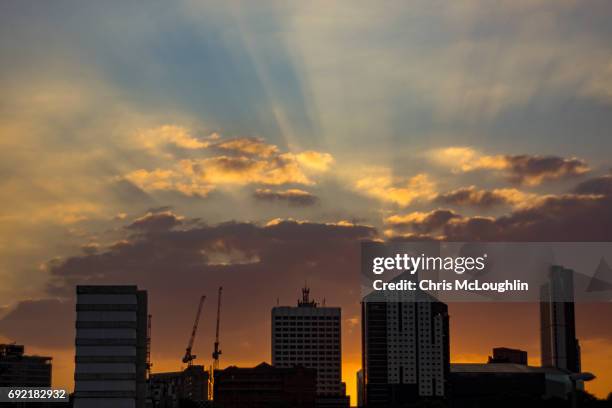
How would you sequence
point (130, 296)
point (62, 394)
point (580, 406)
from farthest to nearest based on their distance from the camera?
point (580, 406), point (62, 394), point (130, 296)

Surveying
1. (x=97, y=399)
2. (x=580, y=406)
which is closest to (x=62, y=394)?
(x=97, y=399)

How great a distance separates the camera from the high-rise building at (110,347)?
461 feet

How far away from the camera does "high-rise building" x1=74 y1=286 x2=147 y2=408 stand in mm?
140375

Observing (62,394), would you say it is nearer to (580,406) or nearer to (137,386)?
(137,386)

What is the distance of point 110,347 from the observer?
465ft

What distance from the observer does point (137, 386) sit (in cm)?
14450

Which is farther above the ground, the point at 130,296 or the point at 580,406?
the point at 130,296

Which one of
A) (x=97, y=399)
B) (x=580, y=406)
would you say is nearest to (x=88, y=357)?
(x=97, y=399)

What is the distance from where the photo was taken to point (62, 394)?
528ft

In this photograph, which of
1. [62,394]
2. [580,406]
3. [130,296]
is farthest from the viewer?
[580,406]

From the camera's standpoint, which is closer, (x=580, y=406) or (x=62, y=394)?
(x=62, y=394)

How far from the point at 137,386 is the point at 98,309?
39.6 feet

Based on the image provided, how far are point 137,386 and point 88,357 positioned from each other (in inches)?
299

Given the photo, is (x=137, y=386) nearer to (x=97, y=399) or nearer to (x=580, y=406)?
(x=97, y=399)
